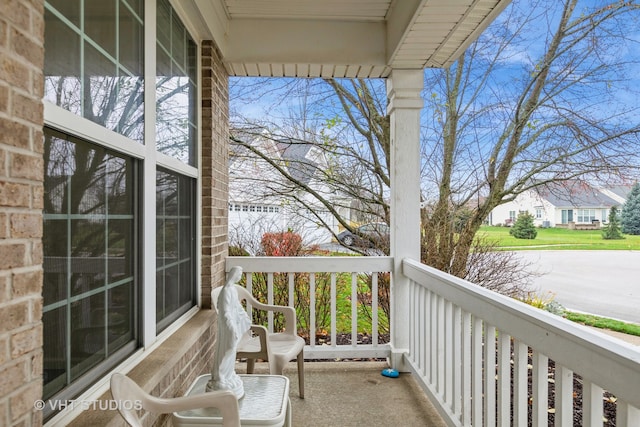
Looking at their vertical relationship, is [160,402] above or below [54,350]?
below

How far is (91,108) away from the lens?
5.04 feet

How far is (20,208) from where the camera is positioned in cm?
102

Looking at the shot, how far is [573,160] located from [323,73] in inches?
119

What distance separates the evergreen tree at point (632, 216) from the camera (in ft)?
8.63

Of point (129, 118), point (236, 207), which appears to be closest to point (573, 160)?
point (236, 207)

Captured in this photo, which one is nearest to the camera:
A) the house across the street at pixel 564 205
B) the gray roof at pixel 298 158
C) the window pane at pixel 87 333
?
the window pane at pixel 87 333

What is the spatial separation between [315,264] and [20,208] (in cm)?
263

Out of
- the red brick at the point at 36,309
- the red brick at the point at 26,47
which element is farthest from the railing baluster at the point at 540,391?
the red brick at the point at 26,47

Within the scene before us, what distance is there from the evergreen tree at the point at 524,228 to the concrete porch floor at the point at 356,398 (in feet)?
7.27

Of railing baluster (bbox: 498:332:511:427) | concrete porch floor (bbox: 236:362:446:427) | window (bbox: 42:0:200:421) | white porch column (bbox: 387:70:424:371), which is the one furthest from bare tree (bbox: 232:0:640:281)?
window (bbox: 42:0:200:421)

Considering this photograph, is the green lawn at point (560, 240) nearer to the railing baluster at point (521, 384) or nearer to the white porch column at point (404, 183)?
the white porch column at point (404, 183)

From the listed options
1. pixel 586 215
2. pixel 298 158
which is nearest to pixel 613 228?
pixel 586 215

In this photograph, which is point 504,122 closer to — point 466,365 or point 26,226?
point 466,365

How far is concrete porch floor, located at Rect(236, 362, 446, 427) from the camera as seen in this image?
2.62 metres
